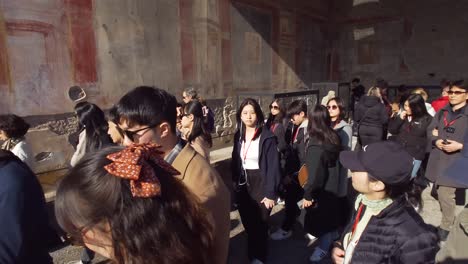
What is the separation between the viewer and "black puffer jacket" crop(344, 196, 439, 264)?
1635 mm

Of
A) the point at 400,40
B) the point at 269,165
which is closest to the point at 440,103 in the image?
the point at 269,165

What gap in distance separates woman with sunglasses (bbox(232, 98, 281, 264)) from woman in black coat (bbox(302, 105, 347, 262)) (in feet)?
1.19

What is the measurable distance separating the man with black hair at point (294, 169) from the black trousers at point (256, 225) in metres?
0.71

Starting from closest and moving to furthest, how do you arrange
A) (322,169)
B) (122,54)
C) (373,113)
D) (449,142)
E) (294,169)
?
1. (322,169)
2. (449,142)
3. (294,169)
4. (373,113)
5. (122,54)

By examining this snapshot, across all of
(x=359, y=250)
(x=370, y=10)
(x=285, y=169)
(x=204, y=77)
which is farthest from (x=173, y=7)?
(x=370, y=10)

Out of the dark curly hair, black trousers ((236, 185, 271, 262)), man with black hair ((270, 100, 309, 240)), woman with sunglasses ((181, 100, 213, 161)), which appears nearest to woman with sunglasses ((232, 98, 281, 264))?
black trousers ((236, 185, 271, 262))

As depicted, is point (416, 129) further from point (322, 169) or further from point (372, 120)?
point (322, 169)

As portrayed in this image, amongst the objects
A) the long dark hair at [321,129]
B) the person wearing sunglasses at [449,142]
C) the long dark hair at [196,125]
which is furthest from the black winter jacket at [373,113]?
the long dark hair at [196,125]

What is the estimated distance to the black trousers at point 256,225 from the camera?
3449mm

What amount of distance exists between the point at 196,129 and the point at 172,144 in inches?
66.1

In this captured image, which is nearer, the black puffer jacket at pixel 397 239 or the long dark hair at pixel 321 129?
the black puffer jacket at pixel 397 239

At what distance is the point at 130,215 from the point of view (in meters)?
0.94

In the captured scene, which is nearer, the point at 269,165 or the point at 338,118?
the point at 269,165

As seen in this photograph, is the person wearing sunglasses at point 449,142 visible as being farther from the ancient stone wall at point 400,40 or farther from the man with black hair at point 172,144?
the ancient stone wall at point 400,40
